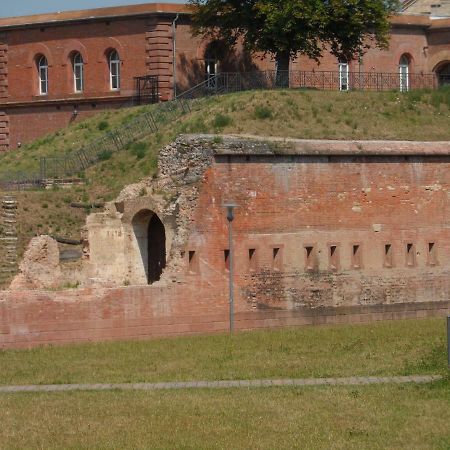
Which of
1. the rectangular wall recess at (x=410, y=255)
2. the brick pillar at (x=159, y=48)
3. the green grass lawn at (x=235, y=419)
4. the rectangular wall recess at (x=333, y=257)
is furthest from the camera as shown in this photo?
the brick pillar at (x=159, y=48)

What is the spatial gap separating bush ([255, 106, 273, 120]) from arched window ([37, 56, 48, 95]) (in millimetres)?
15516

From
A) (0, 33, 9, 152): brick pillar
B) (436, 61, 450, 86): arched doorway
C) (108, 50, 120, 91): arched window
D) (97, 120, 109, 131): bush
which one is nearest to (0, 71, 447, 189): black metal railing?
(436, 61, 450, 86): arched doorway

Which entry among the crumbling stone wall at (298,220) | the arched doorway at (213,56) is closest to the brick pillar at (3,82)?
the arched doorway at (213,56)

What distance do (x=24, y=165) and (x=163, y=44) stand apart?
303 inches

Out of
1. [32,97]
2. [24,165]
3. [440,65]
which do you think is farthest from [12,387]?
[440,65]

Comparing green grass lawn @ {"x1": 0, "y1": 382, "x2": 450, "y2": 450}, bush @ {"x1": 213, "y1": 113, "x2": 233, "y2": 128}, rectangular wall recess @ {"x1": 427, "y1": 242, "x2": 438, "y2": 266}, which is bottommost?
green grass lawn @ {"x1": 0, "y1": 382, "x2": 450, "y2": 450}

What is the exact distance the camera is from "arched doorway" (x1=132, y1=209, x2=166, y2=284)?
34750 millimetres

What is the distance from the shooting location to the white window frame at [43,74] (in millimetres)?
54062

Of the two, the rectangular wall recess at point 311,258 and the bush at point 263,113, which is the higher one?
the bush at point 263,113

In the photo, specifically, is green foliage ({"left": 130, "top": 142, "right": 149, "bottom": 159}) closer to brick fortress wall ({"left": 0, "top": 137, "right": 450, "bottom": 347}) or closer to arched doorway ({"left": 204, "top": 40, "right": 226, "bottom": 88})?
brick fortress wall ({"left": 0, "top": 137, "right": 450, "bottom": 347})

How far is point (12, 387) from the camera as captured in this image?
24016 mm

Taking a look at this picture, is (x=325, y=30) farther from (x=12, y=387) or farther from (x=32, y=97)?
(x=12, y=387)

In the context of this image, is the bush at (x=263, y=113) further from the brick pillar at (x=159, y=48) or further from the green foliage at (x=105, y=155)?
the brick pillar at (x=159, y=48)

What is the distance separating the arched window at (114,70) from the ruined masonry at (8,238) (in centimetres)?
1491
